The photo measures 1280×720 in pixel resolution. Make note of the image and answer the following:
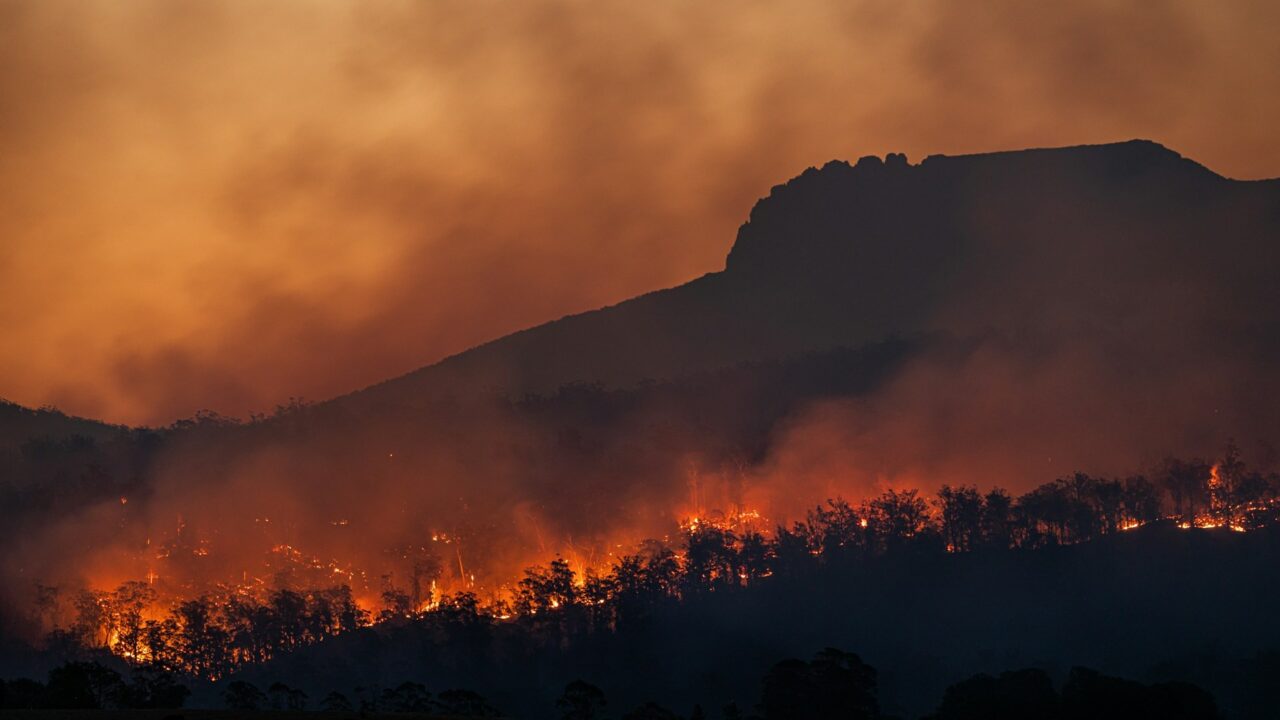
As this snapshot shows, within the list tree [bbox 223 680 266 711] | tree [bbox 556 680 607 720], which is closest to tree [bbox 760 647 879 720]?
tree [bbox 556 680 607 720]

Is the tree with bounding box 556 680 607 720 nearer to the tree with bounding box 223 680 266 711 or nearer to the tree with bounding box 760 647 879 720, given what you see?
the tree with bounding box 760 647 879 720

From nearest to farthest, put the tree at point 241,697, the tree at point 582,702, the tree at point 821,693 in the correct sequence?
the tree at point 821,693
the tree at point 241,697
the tree at point 582,702

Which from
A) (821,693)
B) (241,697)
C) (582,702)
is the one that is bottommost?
(821,693)

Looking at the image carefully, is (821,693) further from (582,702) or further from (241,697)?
(241,697)

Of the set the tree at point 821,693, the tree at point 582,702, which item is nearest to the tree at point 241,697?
the tree at point 582,702

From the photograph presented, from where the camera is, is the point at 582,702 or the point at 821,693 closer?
the point at 821,693

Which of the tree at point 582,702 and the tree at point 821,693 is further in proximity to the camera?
the tree at point 582,702

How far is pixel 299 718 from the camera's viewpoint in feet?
346

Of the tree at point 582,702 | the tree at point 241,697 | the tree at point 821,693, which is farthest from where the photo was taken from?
the tree at point 582,702

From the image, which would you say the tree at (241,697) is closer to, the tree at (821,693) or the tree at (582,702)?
the tree at (582,702)

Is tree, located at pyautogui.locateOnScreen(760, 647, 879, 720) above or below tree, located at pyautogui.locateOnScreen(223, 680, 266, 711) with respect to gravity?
below

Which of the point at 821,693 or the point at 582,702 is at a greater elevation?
the point at 582,702

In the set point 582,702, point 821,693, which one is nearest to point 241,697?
point 582,702

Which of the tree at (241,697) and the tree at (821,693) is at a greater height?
the tree at (241,697)
